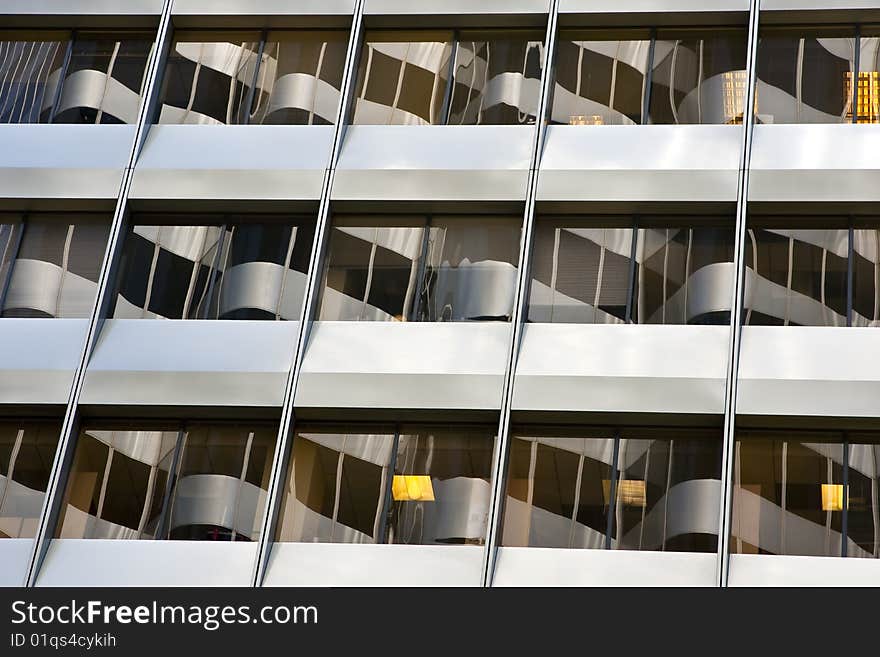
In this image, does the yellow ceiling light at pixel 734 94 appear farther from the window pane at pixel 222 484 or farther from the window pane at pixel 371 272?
the window pane at pixel 222 484

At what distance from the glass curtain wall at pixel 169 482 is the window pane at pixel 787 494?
267 inches

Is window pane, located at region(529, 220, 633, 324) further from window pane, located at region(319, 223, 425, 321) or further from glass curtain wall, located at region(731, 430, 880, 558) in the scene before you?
glass curtain wall, located at region(731, 430, 880, 558)

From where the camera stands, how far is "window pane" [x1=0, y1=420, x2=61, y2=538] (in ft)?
63.9

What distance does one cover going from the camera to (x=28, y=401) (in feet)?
65.6

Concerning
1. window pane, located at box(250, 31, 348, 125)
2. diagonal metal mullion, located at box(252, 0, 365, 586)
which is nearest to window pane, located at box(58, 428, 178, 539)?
diagonal metal mullion, located at box(252, 0, 365, 586)

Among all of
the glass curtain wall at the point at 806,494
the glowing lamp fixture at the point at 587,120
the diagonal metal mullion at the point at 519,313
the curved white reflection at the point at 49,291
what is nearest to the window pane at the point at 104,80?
the curved white reflection at the point at 49,291

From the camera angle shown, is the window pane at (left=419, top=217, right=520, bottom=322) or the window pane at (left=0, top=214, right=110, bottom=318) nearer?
the window pane at (left=419, top=217, right=520, bottom=322)

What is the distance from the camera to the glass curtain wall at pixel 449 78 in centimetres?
2206

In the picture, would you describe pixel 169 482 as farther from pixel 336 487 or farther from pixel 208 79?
pixel 208 79

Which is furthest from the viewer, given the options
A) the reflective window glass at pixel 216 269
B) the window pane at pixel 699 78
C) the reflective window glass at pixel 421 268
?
the window pane at pixel 699 78

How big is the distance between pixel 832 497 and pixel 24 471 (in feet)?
37.9

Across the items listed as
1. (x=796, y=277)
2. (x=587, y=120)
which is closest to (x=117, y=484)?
(x=587, y=120)

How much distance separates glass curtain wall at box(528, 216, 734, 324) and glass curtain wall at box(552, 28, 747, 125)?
5.96 feet

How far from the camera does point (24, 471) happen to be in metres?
19.9
